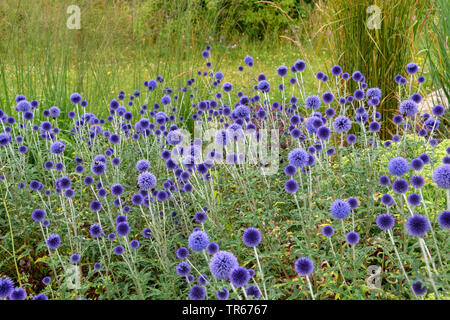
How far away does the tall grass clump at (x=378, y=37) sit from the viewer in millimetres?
4523

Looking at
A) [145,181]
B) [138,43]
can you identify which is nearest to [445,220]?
[145,181]

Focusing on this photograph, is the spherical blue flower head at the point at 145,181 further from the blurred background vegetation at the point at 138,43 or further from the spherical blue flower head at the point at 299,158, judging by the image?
the blurred background vegetation at the point at 138,43

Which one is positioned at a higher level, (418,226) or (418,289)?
(418,226)

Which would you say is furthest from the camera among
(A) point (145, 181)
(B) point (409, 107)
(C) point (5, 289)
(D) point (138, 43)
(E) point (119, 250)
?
(D) point (138, 43)

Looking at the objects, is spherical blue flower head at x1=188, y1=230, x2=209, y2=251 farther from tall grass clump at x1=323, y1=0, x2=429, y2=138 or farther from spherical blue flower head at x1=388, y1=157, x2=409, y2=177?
tall grass clump at x1=323, y1=0, x2=429, y2=138

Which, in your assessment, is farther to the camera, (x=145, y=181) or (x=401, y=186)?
(x=145, y=181)

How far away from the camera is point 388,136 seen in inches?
197

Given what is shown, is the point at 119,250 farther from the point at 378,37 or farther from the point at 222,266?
the point at 378,37

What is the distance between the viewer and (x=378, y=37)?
4562 millimetres
